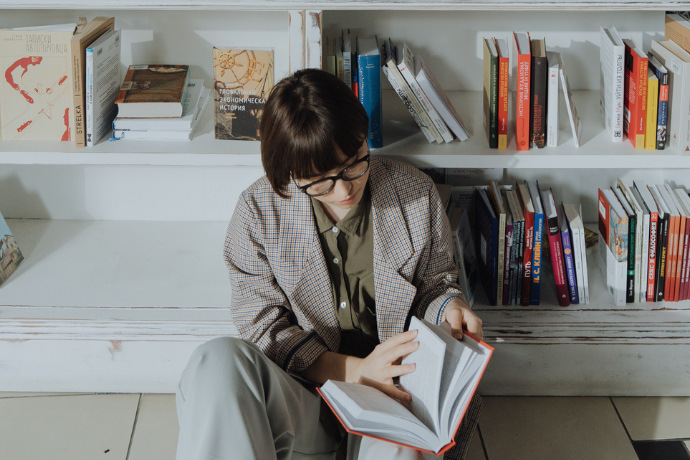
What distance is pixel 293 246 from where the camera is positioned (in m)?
1.57

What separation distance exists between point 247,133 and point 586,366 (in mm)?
963

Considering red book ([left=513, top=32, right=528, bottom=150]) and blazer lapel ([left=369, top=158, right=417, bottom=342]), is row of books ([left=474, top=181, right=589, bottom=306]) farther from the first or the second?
blazer lapel ([left=369, top=158, right=417, bottom=342])

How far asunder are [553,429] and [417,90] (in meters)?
0.83

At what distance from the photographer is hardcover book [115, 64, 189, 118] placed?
1809 millimetres

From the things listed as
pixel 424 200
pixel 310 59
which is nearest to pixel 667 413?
pixel 424 200

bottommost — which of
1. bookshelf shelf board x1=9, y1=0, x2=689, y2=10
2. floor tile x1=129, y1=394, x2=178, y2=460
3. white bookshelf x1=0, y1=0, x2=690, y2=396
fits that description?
floor tile x1=129, y1=394, x2=178, y2=460

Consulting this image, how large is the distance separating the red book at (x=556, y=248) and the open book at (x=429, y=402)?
1.98ft

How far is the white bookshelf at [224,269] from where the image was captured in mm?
1777

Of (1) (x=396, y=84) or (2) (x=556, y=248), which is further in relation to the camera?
(2) (x=556, y=248)

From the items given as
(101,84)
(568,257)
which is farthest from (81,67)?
(568,257)

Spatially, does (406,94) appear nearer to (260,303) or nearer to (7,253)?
(260,303)

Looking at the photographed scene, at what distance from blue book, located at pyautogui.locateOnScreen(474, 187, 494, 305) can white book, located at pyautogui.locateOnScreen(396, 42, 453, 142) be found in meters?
0.21

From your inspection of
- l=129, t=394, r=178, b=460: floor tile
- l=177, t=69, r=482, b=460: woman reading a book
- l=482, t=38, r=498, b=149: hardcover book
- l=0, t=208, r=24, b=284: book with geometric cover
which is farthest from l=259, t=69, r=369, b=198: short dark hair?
l=0, t=208, r=24, b=284: book with geometric cover

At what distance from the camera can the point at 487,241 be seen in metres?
1.89
